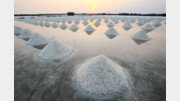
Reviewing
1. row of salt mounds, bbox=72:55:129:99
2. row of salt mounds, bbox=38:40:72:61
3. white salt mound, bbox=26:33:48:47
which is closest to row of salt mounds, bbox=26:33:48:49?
white salt mound, bbox=26:33:48:47

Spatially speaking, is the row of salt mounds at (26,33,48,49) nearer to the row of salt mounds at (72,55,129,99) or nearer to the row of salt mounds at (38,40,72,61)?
the row of salt mounds at (38,40,72,61)

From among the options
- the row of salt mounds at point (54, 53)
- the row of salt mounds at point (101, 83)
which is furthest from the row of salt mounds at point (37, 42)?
the row of salt mounds at point (101, 83)

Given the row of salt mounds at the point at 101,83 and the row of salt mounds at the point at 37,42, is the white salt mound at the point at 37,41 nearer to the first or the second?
the row of salt mounds at the point at 37,42

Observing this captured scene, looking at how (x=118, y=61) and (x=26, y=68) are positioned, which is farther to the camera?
(x=118, y=61)

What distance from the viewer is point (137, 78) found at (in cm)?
385

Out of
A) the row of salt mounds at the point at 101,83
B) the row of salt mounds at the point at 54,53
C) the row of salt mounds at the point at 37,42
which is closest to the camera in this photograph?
the row of salt mounds at the point at 101,83

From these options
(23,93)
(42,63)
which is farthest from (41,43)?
(23,93)

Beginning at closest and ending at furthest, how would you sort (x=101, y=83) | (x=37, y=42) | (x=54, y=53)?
(x=101, y=83) < (x=54, y=53) < (x=37, y=42)

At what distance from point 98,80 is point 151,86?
2142mm

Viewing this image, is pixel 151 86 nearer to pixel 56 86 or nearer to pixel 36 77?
pixel 56 86

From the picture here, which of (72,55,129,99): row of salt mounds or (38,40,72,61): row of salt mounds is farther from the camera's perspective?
(38,40,72,61): row of salt mounds

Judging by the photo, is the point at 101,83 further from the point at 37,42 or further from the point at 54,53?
the point at 37,42

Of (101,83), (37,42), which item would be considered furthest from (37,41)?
(101,83)

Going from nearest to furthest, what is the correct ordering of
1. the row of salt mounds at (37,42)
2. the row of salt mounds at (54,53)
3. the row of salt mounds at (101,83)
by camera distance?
the row of salt mounds at (101,83) → the row of salt mounds at (54,53) → the row of salt mounds at (37,42)
